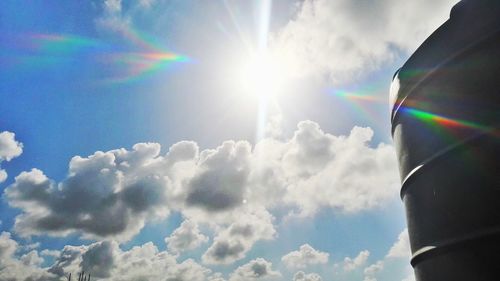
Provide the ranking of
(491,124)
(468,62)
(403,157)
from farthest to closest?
(403,157), (468,62), (491,124)

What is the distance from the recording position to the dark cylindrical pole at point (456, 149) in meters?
3.54

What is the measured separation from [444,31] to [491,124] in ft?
4.75

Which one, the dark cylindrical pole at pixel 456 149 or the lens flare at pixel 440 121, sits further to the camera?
the lens flare at pixel 440 121

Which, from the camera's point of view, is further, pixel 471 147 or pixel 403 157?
pixel 403 157

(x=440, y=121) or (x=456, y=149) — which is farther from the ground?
(x=440, y=121)

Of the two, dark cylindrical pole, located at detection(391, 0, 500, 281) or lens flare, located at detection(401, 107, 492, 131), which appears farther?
lens flare, located at detection(401, 107, 492, 131)

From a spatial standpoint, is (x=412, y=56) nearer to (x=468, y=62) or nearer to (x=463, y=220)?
(x=468, y=62)

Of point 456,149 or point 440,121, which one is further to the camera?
point 440,121

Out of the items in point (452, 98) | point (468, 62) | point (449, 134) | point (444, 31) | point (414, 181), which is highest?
point (444, 31)

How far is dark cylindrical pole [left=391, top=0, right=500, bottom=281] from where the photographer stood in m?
3.54

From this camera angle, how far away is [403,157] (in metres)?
4.95

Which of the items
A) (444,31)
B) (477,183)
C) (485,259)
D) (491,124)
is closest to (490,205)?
(477,183)

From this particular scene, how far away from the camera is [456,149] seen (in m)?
3.99

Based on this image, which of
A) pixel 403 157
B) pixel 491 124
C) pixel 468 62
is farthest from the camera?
pixel 403 157
